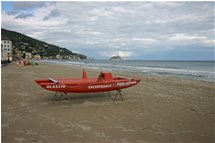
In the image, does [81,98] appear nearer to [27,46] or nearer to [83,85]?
[83,85]

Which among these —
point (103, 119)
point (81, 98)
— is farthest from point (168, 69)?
point (103, 119)

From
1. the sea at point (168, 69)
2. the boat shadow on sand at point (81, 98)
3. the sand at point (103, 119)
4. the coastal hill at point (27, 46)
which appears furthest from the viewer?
the coastal hill at point (27, 46)

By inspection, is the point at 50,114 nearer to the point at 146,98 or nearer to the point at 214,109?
the point at 146,98

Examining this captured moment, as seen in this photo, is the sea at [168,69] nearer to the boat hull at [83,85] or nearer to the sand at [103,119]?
the sand at [103,119]

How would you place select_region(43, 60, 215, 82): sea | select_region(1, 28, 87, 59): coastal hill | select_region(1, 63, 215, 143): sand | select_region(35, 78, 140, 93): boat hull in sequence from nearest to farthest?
select_region(1, 63, 215, 143): sand, select_region(35, 78, 140, 93): boat hull, select_region(43, 60, 215, 82): sea, select_region(1, 28, 87, 59): coastal hill

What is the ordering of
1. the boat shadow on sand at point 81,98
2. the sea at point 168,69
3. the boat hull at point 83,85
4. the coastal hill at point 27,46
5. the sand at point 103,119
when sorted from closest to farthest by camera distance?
the sand at point 103,119 < the boat hull at point 83,85 < the boat shadow on sand at point 81,98 < the sea at point 168,69 < the coastal hill at point 27,46

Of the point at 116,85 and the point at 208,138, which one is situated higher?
the point at 116,85

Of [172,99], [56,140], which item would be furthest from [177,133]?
[172,99]

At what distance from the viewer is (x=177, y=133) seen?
21.4 ft

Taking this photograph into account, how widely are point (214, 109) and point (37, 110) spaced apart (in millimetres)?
7074

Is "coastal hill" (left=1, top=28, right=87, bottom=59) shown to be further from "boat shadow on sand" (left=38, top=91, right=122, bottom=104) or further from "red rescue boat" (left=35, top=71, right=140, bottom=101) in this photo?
"red rescue boat" (left=35, top=71, right=140, bottom=101)

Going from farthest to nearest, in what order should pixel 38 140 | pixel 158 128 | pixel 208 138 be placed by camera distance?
pixel 158 128 < pixel 208 138 < pixel 38 140

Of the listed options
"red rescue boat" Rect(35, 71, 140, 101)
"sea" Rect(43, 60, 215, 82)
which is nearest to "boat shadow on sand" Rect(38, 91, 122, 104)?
"red rescue boat" Rect(35, 71, 140, 101)

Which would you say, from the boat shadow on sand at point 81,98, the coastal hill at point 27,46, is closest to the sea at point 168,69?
the boat shadow on sand at point 81,98
